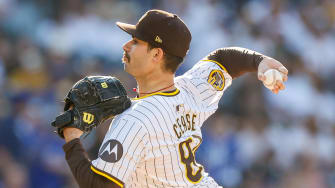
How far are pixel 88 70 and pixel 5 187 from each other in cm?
174

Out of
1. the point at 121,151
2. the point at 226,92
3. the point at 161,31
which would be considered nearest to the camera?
the point at 121,151

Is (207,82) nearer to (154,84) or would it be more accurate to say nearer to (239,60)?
(239,60)

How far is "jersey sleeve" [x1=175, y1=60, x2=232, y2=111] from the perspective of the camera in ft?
11.0

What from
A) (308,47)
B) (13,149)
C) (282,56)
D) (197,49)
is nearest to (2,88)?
(13,149)

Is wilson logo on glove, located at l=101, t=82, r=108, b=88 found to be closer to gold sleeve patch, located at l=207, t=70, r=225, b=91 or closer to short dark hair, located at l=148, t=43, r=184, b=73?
short dark hair, located at l=148, t=43, r=184, b=73

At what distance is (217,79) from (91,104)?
1.00 metres

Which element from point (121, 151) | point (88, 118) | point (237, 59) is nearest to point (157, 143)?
point (121, 151)

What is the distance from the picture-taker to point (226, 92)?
292 inches

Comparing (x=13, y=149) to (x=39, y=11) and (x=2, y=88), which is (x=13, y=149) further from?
(x=39, y=11)

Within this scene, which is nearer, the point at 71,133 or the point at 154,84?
the point at 71,133

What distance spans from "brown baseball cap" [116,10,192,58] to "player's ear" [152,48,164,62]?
0.09ft

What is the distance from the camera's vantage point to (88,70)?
6.69m

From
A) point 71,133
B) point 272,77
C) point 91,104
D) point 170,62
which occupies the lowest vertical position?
point 71,133

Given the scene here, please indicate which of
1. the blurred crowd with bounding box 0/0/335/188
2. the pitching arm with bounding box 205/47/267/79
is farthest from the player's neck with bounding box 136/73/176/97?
the blurred crowd with bounding box 0/0/335/188
